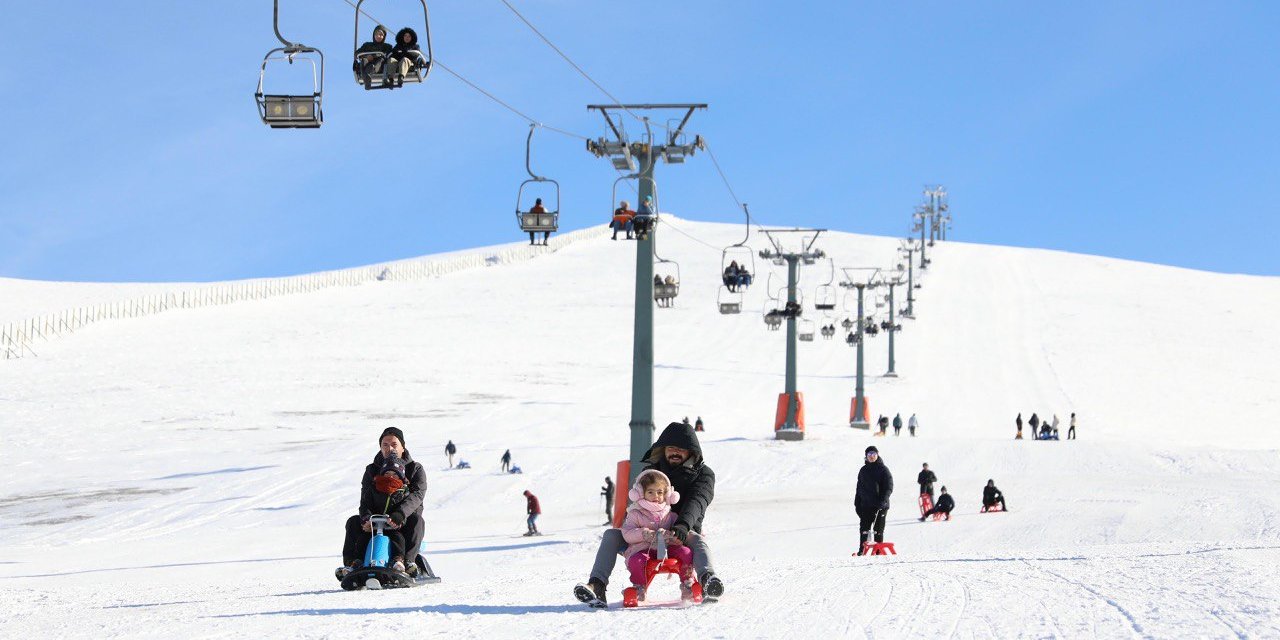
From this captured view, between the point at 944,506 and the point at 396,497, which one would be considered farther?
the point at 944,506

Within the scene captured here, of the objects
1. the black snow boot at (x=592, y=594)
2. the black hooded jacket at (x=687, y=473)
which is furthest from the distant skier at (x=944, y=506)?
the black snow boot at (x=592, y=594)

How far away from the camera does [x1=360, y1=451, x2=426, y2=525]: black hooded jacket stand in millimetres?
9695

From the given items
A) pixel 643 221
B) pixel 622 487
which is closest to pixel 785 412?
pixel 622 487

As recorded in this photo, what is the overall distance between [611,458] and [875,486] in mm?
22369

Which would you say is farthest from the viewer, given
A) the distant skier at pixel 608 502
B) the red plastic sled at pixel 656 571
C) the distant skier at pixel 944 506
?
the distant skier at pixel 608 502

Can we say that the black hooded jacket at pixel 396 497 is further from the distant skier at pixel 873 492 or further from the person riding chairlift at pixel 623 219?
the person riding chairlift at pixel 623 219

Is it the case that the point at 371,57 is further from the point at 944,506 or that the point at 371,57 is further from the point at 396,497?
the point at 944,506

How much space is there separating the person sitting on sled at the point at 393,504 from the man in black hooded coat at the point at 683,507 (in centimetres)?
196

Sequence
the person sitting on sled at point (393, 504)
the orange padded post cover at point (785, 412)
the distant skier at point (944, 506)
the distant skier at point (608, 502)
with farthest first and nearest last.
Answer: the orange padded post cover at point (785, 412) < the distant skier at point (608, 502) < the distant skier at point (944, 506) < the person sitting on sled at point (393, 504)

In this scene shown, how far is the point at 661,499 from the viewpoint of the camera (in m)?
8.02

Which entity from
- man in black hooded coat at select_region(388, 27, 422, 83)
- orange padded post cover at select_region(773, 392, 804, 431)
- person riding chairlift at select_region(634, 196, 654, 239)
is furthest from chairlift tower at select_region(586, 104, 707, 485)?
orange padded post cover at select_region(773, 392, 804, 431)

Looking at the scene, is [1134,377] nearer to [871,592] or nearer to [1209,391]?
[1209,391]

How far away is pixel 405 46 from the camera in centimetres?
1293

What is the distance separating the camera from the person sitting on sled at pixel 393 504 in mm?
9609
